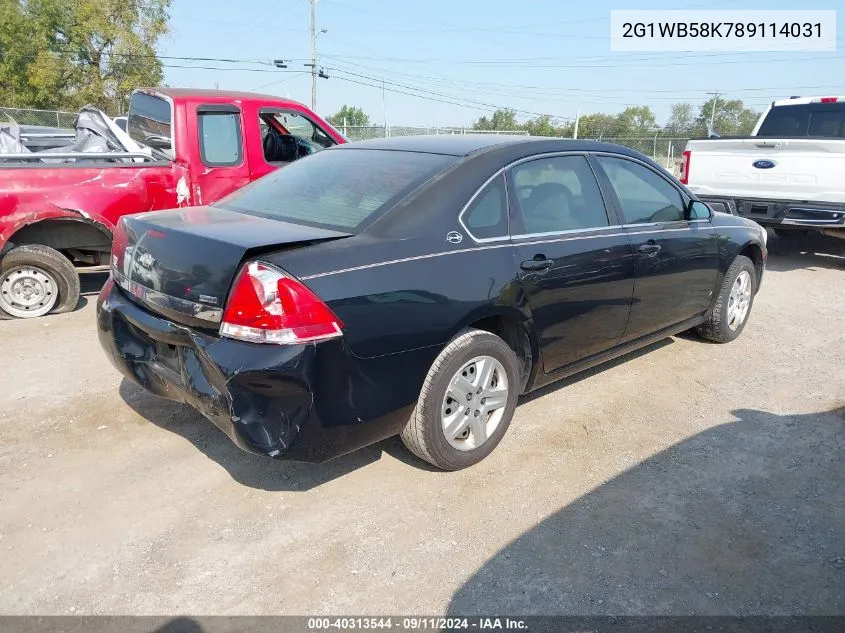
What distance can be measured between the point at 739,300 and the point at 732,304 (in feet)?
0.47

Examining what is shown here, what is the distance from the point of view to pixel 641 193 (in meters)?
4.39

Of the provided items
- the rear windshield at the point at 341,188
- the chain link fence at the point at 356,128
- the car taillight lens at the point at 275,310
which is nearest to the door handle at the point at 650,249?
the rear windshield at the point at 341,188

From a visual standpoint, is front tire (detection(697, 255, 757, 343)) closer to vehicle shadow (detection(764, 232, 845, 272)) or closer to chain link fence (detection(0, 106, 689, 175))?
vehicle shadow (detection(764, 232, 845, 272))

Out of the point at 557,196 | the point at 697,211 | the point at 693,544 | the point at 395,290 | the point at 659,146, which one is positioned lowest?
the point at 693,544

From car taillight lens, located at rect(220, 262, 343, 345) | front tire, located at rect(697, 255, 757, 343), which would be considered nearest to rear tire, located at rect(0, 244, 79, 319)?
car taillight lens, located at rect(220, 262, 343, 345)

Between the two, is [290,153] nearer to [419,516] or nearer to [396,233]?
[396,233]

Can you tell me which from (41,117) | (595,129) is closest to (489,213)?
(41,117)

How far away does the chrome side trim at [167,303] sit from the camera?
2.75 metres

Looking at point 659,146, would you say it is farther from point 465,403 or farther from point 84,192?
point 465,403

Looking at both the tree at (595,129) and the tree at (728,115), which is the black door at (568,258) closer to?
the tree at (595,129)

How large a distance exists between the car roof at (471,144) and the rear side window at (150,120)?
3026 mm

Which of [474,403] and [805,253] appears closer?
[474,403]

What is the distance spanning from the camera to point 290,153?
7340 millimetres

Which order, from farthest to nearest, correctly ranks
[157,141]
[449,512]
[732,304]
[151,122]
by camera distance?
[151,122] → [157,141] → [732,304] → [449,512]
